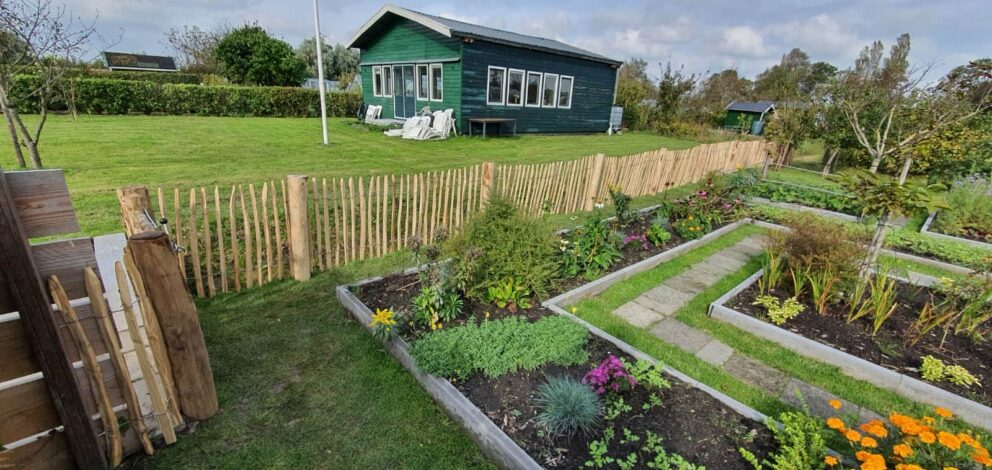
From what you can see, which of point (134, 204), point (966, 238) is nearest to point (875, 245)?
point (966, 238)

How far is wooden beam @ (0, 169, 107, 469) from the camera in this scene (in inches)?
61.1

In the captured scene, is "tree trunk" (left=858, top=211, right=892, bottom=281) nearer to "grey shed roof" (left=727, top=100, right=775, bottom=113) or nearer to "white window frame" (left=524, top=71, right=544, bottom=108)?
"white window frame" (left=524, top=71, right=544, bottom=108)

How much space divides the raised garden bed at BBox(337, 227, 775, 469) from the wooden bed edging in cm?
134

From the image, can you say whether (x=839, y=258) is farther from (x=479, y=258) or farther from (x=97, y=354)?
(x=97, y=354)

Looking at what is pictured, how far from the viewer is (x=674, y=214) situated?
6.59 metres

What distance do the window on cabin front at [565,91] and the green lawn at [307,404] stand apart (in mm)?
16925

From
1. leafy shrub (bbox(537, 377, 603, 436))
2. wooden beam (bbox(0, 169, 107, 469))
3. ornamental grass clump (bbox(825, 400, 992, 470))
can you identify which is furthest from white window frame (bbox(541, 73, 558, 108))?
wooden beam (bbox(0, 169, 107, 469))

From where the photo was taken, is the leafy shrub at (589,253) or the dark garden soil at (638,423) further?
the leafy shrub at (589,253)

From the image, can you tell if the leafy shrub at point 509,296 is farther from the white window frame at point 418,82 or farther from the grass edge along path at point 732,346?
the white window frame at point 418,82

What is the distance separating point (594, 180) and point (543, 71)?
11.5 meters

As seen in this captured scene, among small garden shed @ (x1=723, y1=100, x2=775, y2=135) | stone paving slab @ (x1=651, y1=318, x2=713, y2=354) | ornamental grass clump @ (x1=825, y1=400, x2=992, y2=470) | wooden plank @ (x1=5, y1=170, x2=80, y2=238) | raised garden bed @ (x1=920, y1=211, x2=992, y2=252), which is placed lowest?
stone paving slab @ (x1=651, y1=318, x2=713, y2=354)

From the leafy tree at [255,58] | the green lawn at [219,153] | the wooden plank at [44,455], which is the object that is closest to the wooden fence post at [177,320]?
the wooden plank at [44,455]

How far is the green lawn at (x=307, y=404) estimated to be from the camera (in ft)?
7.68

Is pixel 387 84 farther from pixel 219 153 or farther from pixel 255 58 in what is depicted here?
pixel 255 58
